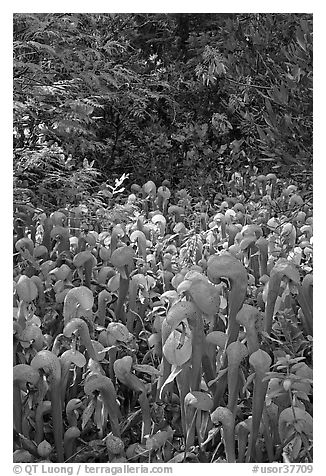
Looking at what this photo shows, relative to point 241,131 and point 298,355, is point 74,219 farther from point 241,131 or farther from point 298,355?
point 298,355

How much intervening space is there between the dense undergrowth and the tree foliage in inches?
11.8

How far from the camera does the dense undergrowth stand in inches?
38.0

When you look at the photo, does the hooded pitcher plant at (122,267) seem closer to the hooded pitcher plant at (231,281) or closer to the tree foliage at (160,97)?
the hooded pitcher plant at (231,281)

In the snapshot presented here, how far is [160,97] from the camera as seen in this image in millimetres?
1905

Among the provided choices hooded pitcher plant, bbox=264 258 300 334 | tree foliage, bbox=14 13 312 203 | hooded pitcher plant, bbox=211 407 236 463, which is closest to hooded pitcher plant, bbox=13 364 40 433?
hooded pitcher plant, bbox=211 407 236 463

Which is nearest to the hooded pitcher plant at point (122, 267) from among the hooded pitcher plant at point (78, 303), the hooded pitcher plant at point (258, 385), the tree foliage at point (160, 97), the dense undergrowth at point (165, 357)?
the dense undergrowth at point (165, 357)

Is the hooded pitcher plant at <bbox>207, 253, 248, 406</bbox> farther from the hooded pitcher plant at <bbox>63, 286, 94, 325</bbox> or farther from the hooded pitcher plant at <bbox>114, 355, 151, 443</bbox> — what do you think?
the hooded pitcher plant at <bbox>63, 286, 94, 325</bbox>

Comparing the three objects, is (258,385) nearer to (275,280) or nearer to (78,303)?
(275,280)

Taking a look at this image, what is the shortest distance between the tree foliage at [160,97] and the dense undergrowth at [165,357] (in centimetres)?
30

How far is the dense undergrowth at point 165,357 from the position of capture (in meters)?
0.96

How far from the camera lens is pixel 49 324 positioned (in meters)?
1.29

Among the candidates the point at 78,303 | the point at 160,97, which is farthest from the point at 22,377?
the point at 160,97

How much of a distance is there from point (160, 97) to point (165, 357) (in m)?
1.11
